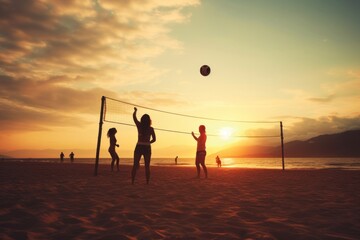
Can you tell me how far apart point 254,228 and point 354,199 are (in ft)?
10.8

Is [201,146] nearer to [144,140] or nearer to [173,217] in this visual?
[144,140]

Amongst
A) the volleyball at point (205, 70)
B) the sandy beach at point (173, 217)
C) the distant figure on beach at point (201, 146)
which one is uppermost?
the volleyball at point (205, 70)

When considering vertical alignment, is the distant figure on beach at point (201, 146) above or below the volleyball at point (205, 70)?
below

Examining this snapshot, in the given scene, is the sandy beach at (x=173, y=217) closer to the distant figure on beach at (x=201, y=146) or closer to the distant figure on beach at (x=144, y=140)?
the distant figure on beach at (x=144, y=140)

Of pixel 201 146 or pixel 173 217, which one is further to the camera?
pixel 201 146

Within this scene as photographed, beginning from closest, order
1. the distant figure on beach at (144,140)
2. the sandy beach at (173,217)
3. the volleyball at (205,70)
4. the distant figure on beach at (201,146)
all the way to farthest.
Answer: the sandy beach at (173,217)
the distant figure on beach at (144,140)
the distant figure on beach at (201,146)
the volleyball at (205,70)

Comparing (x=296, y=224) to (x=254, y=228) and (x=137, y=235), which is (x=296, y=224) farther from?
(x=137, y=235)

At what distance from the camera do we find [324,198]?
205 inches

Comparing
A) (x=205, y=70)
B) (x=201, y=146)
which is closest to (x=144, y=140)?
(x=201, y=146)

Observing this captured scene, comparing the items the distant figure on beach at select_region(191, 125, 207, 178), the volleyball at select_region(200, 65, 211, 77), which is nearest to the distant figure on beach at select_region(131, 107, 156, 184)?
the distant figure on beach at select_region(191, 125, 207, 178)

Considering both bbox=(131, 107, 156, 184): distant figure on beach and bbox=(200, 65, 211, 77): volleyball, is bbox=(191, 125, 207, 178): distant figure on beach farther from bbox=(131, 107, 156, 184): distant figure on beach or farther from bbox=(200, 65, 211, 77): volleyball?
bbox=(200, 65, 211, 77): volleyball

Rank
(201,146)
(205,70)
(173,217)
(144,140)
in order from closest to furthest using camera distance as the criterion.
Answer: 1. (173,217)
2. (144,140)
3. (201,146)
4. (205,70)

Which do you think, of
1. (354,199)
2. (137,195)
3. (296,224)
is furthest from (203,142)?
(296,224)

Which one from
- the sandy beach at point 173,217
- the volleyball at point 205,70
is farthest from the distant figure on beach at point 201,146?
the volleyball at point 205,70
